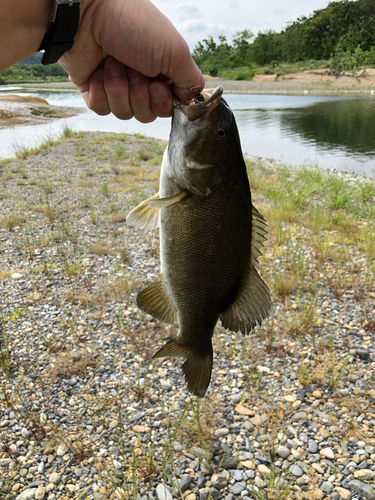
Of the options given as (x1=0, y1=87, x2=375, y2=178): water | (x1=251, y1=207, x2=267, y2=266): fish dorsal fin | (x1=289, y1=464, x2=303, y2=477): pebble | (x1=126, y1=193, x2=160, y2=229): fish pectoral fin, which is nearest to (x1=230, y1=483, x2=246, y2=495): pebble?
(x1=289, y1=464, x2=303, y2=477): pebble

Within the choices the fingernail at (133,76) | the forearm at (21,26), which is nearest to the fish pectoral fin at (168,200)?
the fingernail at (133,76)

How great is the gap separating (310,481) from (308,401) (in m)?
0.81

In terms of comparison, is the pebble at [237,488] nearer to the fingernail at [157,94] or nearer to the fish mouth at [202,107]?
the fish mouth at [202,107]

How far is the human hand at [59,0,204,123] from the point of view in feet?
6.41

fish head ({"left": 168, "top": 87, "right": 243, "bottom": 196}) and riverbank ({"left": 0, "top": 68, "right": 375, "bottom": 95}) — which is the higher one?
riverbank ({"left": 0, "top": 68, "right": 375, "bottom": 95})

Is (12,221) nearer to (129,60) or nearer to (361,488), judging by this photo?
(129,60)

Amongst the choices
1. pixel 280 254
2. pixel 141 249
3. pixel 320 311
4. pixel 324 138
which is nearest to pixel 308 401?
pixel 320 311

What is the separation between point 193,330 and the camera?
1899 millimetres

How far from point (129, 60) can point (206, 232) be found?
3.71 ft

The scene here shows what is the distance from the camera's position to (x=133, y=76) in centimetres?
224

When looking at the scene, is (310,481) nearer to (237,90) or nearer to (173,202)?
(173,202)

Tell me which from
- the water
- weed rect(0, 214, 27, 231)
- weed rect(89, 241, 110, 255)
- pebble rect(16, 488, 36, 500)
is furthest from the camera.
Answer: the water

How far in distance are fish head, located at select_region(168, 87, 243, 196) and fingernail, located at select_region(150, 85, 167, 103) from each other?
0.52 meters

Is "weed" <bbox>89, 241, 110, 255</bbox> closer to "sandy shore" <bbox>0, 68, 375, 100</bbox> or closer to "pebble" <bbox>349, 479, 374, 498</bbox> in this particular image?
"pebble" <bbox>349, 479, 374, 498</bbox>
